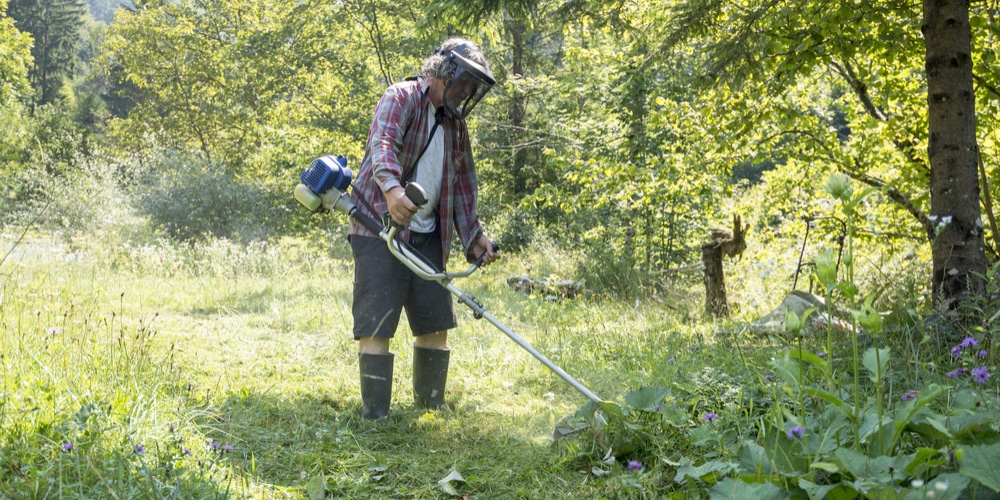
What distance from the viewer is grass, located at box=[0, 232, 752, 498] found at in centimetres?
248

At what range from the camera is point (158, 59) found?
22766mm

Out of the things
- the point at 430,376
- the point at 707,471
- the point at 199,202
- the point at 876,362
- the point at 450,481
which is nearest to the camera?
the point at 876,362

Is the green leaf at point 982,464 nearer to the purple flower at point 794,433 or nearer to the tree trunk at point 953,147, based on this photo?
the purple flower at point 794,433

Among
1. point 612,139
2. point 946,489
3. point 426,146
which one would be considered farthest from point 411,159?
point 612,139

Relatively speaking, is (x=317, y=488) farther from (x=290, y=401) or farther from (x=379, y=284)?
(x=290, y=401)

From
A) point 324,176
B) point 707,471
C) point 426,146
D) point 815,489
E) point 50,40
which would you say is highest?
point 50,40

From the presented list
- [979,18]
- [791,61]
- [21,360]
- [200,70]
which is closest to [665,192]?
[791,61]

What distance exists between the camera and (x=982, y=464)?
1626 millimetres

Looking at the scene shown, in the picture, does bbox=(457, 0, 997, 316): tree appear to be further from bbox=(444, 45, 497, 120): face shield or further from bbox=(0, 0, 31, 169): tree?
bbox=(0, 0, 31, 169): tree

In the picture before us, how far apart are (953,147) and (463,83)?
2.70 m

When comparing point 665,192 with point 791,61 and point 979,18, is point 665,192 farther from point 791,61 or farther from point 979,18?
point 979,18

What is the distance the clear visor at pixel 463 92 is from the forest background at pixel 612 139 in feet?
4.62

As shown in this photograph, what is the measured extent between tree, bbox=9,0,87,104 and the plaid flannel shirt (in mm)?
43835

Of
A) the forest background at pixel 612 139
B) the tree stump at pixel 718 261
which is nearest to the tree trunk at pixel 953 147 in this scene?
the forest background at pixel 612 139
